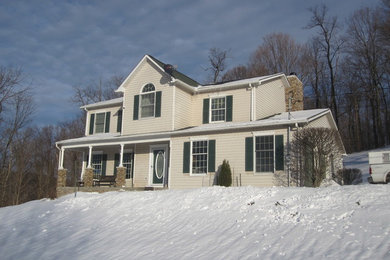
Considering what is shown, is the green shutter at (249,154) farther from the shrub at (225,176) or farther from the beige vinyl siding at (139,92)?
the beige vinyl siding at (139,92)

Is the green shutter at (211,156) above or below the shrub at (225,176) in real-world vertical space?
above

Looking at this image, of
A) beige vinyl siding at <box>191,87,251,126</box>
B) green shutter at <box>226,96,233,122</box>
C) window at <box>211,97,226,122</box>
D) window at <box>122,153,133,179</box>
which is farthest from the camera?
window at <box>122,153,133,179</box>

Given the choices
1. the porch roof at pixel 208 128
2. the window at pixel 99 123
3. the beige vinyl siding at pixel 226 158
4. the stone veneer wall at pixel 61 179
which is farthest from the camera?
the window at pixel 99 123

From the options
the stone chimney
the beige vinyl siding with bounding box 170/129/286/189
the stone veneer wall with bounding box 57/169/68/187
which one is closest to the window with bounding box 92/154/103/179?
the stone veneer wall with bounding box 57/169/68/187

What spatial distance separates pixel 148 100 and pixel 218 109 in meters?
3.70

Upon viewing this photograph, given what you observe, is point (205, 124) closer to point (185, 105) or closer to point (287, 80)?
point (185, 105)

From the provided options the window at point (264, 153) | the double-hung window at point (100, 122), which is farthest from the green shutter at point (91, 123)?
the window at point (264, 153)

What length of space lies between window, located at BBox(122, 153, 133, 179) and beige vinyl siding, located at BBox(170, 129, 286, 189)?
3.39 m

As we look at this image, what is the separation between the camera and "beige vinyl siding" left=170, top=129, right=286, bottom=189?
15.3 m

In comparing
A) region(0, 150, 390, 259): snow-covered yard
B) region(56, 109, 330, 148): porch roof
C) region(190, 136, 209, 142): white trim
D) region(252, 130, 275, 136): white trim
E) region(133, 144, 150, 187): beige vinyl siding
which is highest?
region(56, 109, 330, 148): porch roof

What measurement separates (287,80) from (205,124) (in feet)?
19.2

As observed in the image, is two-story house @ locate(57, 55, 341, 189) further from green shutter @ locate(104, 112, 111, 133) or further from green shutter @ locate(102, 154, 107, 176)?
green shutter @ locate(104, 112, 111, 133)

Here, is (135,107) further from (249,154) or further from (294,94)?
(294,94)

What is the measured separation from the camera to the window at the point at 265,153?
15.2 meters
